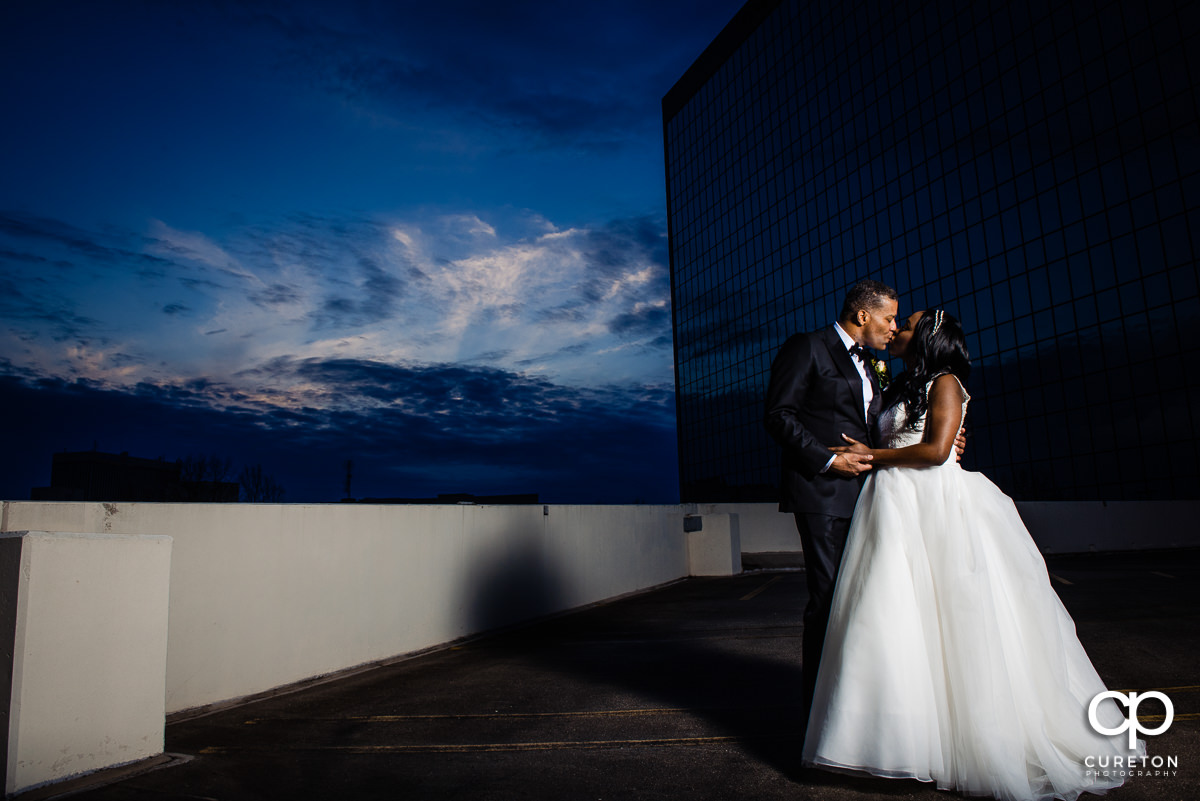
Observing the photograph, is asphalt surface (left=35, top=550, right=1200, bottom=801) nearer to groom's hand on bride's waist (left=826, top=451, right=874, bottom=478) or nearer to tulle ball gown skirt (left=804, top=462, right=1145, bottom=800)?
tulle ball gown skirt (left=804, top=462, right=1145, bottom=800)

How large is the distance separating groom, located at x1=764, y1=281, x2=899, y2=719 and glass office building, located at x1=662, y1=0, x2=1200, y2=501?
1675 inches

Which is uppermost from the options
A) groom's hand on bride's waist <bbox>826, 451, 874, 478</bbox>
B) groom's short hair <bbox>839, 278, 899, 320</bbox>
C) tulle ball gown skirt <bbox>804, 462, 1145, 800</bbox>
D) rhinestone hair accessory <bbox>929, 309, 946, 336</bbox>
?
groom's short hair <bbox>839, 278, 899, 320</bbox>

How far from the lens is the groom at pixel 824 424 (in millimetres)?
3615

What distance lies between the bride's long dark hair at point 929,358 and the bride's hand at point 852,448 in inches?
9.0

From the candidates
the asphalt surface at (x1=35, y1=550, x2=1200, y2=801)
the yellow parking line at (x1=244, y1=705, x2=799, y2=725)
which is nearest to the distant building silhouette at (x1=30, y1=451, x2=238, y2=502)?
the asphalt surface at (x1=35, y1=550, x2=1200, y2=801)

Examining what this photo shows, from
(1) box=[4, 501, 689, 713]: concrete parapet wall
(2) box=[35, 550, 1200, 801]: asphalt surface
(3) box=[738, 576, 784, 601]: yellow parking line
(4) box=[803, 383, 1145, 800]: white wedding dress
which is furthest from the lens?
(3) box=[738, 576, 784, 601]: yellow parking line

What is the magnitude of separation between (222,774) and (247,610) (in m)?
2.10

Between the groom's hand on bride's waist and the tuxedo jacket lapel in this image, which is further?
the tuxedo jacket lapel

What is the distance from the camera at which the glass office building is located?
38219 millimetres

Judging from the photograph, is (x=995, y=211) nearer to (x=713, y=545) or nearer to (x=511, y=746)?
(x=713, y=545)

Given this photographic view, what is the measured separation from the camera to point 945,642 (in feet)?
10.5

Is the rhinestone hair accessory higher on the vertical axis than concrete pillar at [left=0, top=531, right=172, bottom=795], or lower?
higher

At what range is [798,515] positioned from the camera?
3.74m

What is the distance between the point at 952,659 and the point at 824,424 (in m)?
1.16
